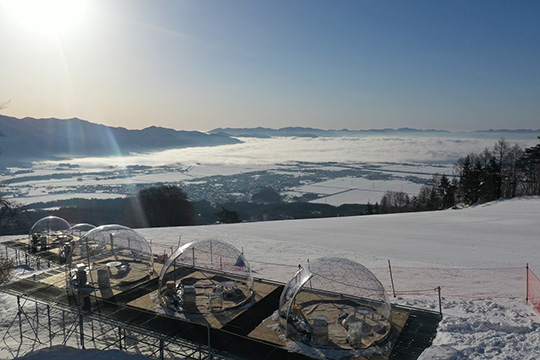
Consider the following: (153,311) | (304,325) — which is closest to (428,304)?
(304,325)

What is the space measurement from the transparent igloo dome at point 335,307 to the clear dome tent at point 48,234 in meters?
17.7

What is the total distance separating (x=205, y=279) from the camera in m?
12.8

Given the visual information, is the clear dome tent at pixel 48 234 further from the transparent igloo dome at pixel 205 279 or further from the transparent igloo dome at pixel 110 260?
the transparent igloo dome at pixel 205 279

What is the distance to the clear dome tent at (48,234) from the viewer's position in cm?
2203

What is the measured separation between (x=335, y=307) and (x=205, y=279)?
468 cm

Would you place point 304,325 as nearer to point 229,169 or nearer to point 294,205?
point 294,205

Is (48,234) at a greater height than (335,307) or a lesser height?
lesser

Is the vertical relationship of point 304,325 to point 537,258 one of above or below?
above

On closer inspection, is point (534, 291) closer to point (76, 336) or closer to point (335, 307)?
point (335, 307)

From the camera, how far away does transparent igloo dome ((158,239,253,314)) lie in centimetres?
1115

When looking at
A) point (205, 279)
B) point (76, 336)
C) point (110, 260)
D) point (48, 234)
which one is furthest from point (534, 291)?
point (48, 234)

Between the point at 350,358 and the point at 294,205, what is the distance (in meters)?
78.4

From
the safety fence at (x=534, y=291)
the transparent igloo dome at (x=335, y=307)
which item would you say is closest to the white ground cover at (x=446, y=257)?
the safety fence at (x=534, y=291)

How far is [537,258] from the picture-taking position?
72.2 ft
